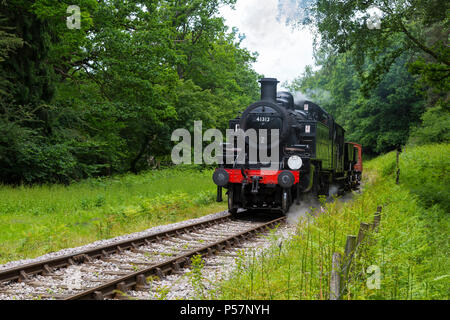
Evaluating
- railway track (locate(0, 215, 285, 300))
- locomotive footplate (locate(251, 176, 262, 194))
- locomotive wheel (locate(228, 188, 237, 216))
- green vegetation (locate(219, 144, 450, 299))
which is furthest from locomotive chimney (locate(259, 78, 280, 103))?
railway track (locate(0, 215, 285, 300))

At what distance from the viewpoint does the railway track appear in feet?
16.8

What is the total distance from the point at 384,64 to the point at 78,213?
1173cm

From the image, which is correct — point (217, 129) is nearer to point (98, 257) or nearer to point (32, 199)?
point (32, 199)

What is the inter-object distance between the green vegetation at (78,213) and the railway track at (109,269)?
1.38 meters

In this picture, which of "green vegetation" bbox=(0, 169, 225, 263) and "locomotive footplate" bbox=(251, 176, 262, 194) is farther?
"locomotive footplate" bbox=(251, 176, 262, 194)

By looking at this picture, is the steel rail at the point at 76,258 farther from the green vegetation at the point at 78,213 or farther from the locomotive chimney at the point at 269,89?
the locomotive chimney at the point at 269,89

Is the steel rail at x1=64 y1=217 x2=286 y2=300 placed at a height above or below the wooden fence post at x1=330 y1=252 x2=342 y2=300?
below

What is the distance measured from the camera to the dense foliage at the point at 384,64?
13367mm

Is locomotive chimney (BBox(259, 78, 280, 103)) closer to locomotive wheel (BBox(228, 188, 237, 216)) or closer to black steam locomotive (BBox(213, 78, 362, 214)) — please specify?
black steam locomotive (BBox(213, 78, 362, 214))

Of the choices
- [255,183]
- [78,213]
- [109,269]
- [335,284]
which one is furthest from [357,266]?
[78,213]

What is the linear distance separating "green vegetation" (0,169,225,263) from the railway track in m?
1.38

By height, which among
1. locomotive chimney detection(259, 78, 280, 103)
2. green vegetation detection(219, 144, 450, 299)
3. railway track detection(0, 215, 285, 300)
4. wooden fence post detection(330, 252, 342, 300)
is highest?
locomotive chimney detection(259, 78, 280, 103)

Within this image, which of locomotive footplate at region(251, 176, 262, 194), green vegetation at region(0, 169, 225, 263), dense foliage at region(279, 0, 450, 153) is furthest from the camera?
dense foliage at region(279, 0, 450, 153)
